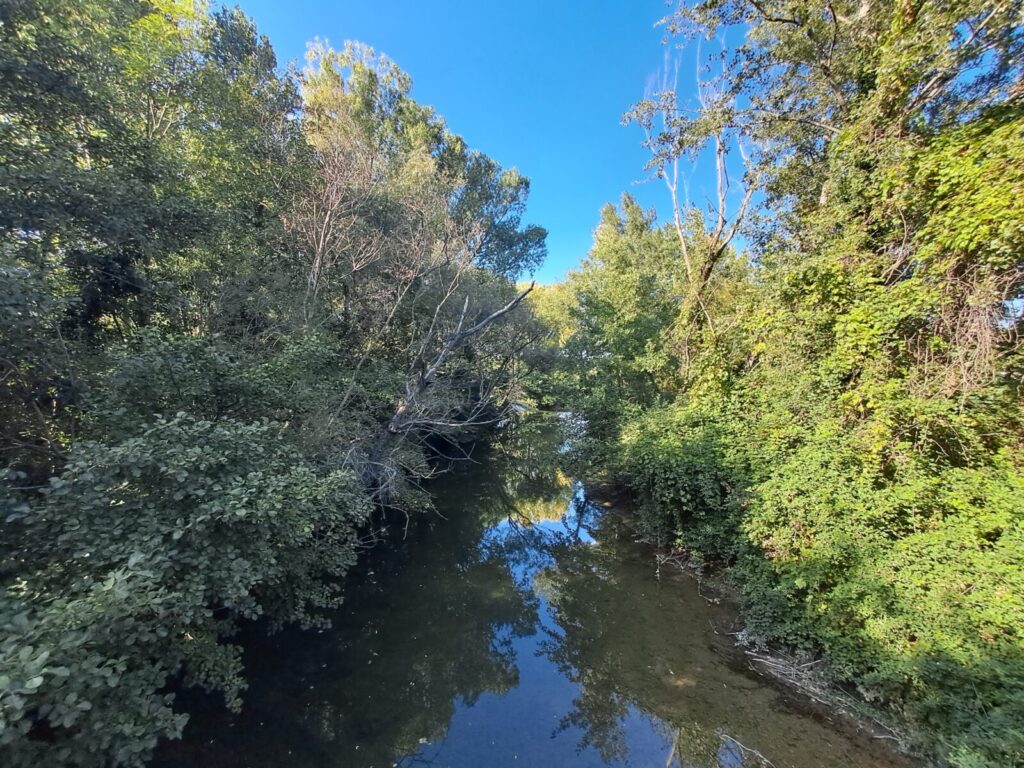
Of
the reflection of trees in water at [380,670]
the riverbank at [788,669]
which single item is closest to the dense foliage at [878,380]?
the riverbank at [788,669]

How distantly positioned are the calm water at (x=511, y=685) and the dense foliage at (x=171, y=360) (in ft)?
2.75

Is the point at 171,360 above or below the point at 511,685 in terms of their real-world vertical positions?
above

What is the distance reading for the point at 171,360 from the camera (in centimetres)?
461

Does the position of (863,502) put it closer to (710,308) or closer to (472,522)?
(710,308)

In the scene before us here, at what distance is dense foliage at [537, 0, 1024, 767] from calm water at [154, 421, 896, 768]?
3.80ft

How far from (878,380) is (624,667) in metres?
5.42

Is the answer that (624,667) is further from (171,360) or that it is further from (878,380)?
(171,360)

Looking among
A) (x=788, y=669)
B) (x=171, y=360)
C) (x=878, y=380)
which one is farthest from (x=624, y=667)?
(x=171, y=360)

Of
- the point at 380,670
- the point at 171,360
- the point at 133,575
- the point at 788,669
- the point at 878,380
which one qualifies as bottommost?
the point at 380,670

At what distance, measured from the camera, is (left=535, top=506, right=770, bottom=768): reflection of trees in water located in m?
4.60

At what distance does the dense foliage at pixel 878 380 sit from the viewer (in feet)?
13.4

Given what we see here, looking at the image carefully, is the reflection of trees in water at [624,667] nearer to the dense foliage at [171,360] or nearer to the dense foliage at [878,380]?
the dense foliage at [878,380]

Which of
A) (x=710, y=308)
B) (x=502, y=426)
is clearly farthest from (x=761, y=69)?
(x=502, y=426)

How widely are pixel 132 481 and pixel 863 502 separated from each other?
26.5 ft
